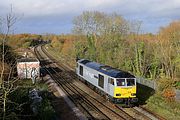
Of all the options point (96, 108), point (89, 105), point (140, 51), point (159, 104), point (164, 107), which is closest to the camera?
point (164, 107)

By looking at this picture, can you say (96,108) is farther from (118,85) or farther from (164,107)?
(164,107)

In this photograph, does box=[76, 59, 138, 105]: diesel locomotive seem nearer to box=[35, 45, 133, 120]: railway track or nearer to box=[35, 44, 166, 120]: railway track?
box=[35, 44, 166, 120]: railway track

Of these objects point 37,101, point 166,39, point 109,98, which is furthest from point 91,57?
point 37,101

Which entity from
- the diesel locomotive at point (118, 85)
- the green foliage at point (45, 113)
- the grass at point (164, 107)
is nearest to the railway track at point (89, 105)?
the diesel locomotive at point (118, 85)

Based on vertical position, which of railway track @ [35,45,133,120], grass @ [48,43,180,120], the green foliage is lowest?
railway track @ [35,45,133,120]

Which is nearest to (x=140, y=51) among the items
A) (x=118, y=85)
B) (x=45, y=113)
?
(x=118, y=85)

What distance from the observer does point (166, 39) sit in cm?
3744

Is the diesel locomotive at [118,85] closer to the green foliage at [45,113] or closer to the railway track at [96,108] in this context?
the railway track at [96,108]

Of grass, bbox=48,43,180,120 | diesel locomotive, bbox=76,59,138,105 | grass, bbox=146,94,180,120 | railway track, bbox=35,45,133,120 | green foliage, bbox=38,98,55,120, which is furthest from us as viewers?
diesel locomotive, bbox=76,59,138,105

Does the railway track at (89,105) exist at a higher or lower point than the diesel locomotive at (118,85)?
lower

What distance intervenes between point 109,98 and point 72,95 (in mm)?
5798

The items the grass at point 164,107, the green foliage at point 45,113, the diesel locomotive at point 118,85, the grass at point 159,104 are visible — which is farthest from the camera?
the diesel locomotive at point 118,85

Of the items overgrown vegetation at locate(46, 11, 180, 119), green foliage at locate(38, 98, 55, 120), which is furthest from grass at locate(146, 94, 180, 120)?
green foliage at locate(38, 98, 55, 120)

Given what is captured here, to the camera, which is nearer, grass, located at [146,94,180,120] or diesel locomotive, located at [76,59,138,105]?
grass, located at [146,94,180,120]
